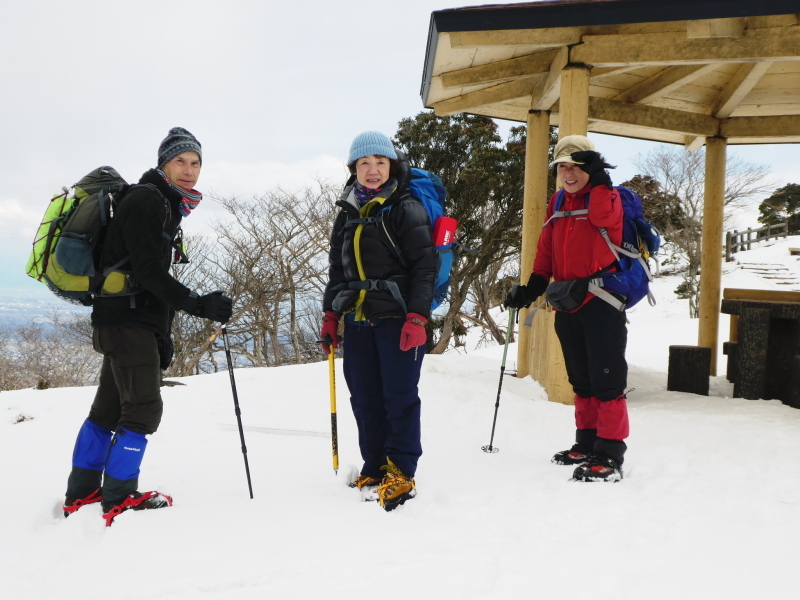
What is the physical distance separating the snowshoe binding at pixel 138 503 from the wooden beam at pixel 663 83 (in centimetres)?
582

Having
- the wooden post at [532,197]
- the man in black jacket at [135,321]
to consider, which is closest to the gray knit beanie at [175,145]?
the man in black jacket at [135,321]

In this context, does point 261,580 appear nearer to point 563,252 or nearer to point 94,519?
point 94,519

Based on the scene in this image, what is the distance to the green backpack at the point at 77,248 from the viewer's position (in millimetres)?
2518

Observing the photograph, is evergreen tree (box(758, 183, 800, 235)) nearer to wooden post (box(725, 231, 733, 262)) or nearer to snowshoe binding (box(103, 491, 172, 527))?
wooden post (box(725, 231, 733, 262))

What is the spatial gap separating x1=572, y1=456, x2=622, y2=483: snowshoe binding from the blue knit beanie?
6.17ft

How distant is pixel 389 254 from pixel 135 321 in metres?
1.20

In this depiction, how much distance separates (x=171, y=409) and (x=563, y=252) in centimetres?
325

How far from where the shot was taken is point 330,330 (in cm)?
314

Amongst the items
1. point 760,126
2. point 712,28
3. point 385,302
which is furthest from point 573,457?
point 760,126

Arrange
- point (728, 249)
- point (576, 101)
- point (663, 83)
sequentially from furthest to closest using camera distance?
point (728, 249) → point (663, 83) → point (576, 101)

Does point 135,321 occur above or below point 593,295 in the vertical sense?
below

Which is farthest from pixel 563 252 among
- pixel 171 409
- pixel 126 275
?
pixel 171 409

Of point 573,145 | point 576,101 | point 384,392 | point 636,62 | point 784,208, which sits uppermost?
point 784,208

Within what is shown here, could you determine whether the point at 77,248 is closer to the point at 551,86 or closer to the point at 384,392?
the point at 384,392
